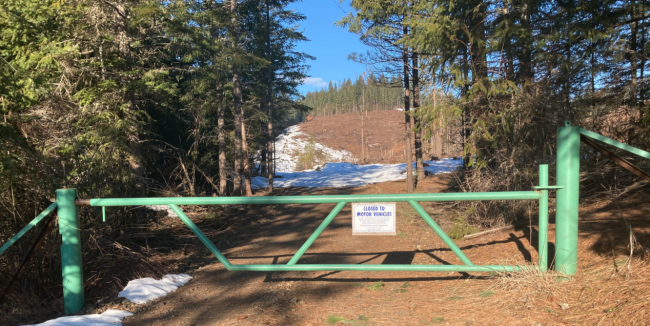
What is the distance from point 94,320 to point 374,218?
9.76ft

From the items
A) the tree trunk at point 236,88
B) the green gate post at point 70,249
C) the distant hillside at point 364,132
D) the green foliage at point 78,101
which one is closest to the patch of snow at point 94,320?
the green gate post at point 70,249

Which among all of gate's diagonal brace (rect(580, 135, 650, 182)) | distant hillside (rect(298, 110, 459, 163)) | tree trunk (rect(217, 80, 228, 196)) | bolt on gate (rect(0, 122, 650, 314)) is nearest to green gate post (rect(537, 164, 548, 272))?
bolt on gate (rect(0, 122, 650, 314))

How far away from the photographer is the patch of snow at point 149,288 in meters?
4.72

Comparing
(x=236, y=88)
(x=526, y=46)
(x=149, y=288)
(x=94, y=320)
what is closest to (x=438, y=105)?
(x=526, y=46)

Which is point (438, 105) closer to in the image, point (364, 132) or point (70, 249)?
point (70, 249)

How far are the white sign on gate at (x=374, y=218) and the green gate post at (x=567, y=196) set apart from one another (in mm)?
1541

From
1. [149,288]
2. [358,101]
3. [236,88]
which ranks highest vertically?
[358,101]

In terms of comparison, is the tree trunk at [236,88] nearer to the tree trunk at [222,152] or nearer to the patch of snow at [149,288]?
the tree trunk at [222,152]

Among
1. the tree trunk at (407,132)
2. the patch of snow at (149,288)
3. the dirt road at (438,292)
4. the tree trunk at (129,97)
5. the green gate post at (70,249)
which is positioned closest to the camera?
the dirt road at (438,292)

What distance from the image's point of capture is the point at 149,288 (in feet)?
16.5

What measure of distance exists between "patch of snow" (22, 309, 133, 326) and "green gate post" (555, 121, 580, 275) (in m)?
4.35

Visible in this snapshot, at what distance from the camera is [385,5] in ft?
59.9

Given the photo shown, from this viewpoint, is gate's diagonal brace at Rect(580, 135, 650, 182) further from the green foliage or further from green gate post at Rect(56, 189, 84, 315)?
the green foliage

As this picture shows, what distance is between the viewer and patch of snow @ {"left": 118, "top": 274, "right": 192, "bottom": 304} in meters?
4.72
